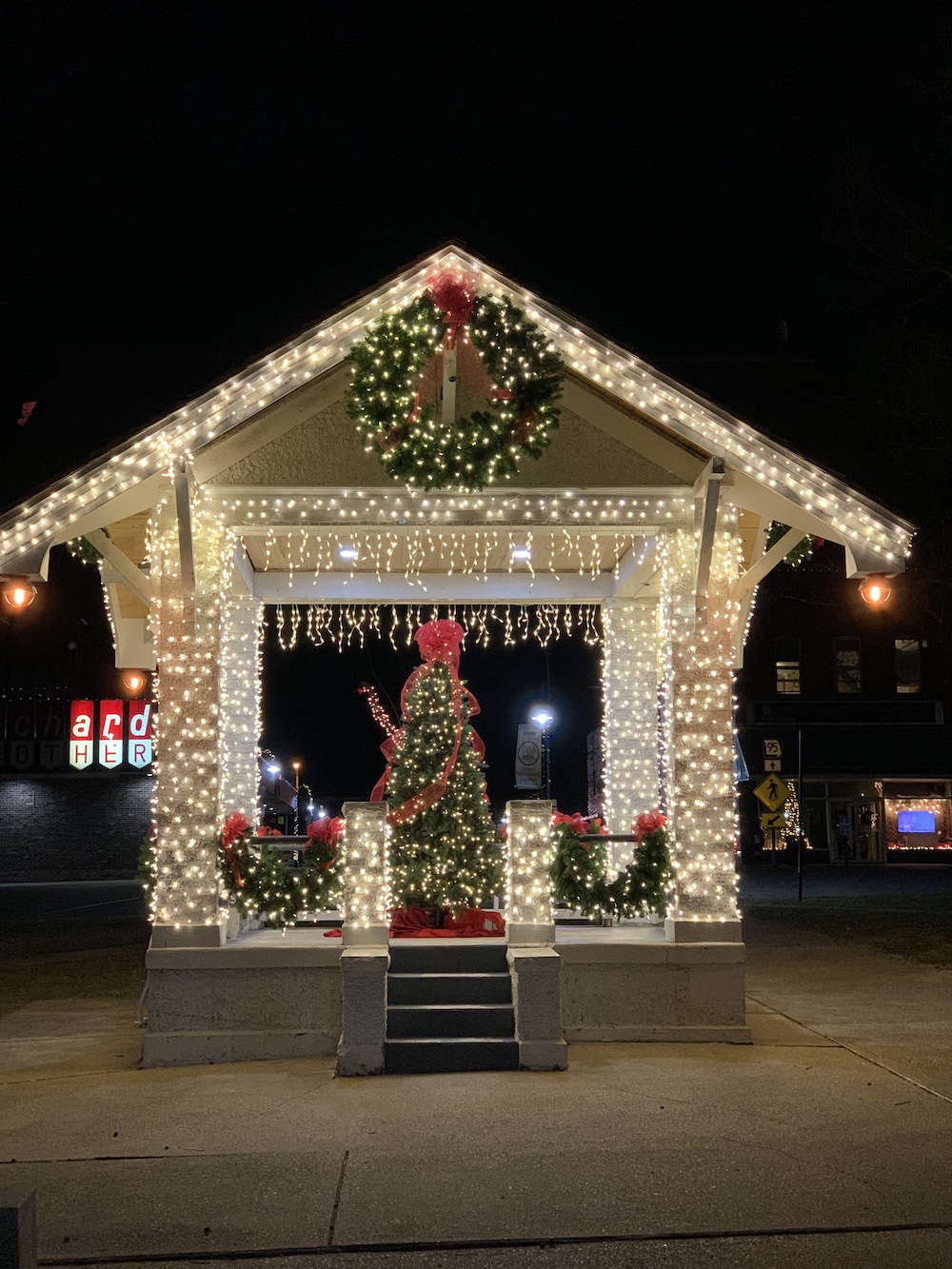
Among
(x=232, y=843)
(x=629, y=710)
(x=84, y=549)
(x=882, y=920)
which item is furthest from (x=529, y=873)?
(x=882, y=920)

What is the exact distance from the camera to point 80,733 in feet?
124

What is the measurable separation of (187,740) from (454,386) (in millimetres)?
3385

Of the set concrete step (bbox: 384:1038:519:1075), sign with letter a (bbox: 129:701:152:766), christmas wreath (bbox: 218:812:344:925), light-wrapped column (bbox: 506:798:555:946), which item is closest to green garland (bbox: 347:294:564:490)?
light-wrapped column (bbox: 506:798:555:946)

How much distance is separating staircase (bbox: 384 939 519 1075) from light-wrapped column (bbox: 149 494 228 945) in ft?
4.87

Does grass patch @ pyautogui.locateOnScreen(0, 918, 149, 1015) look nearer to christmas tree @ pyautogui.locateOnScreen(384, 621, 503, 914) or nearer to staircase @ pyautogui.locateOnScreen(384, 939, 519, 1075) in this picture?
christmas tree @ pyautogui.locateOnScreen(384, 621, 503, 914)

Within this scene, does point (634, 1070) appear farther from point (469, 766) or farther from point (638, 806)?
point (638, 806)

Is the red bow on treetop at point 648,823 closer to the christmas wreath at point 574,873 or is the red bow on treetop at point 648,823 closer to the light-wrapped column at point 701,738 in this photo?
the light-wrapped column at point 701,738

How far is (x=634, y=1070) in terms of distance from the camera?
850 cm

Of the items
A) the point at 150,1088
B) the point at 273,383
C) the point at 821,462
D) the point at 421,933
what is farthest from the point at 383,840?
the point at 821,462

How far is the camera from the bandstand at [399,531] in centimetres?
915

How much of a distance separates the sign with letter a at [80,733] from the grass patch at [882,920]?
832 inches

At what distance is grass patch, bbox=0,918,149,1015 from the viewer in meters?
13.8

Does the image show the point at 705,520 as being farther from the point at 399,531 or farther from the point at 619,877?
the point at 619,877

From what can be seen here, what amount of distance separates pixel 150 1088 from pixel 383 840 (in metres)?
2.38
